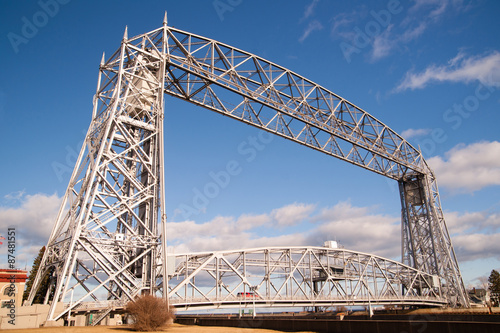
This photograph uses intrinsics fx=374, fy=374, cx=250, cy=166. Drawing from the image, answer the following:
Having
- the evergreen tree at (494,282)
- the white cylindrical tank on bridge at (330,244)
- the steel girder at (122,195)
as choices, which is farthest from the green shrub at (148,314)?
the evergreen tree at (494,282)

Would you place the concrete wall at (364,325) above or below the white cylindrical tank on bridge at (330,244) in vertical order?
below

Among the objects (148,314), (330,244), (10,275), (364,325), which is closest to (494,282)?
(330,244)

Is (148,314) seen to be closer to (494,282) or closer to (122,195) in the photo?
(122,195)

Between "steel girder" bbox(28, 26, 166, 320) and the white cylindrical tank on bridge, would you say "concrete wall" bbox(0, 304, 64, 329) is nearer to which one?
"steel girder" bbox(28, 26, 166, 320)

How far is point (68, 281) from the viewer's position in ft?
63.2

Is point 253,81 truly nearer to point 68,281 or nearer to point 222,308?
point 222,308

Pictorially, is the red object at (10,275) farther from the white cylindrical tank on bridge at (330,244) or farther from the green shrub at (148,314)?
the white cylindrical tank on bridge at (330,244)

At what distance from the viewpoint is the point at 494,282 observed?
212ft

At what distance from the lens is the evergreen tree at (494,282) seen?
63.3 meters

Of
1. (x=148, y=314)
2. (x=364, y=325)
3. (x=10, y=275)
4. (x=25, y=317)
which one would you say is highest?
(x=10, y=275)

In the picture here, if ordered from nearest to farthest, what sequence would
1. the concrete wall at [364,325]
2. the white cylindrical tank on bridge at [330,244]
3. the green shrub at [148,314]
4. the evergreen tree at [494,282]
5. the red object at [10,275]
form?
1. the concrete wall at [364,325]
2. the green shrub at [148,314]
3. the red object at [10,275]
4. the white cylindrical tank on bridge at [330,244]
5. the evergreen tree at [494,282]

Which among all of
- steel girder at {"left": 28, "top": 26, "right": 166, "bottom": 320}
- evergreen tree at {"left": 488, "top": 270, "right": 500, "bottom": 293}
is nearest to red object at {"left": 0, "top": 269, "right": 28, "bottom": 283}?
steel girder at {"left": 28, "top": 26, "right": 166, "bottom": 320}

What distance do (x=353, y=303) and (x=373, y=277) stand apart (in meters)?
6.31

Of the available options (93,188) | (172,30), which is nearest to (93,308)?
(93,188)
